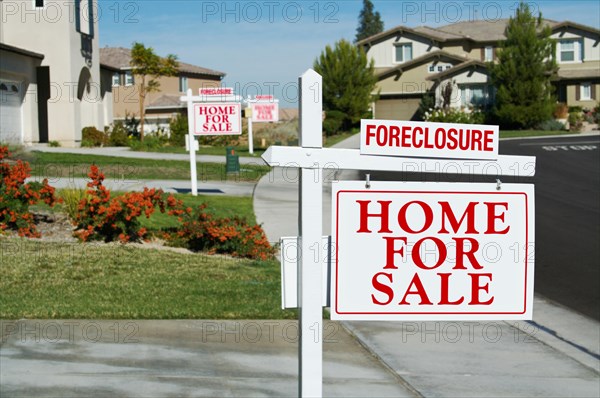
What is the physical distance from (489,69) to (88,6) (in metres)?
23.6

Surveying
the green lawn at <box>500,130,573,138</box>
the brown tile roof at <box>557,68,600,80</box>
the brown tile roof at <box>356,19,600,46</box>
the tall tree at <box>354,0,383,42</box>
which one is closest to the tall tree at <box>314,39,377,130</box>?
the green lawn at <box>500,130,573,138</box>

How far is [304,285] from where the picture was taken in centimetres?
338

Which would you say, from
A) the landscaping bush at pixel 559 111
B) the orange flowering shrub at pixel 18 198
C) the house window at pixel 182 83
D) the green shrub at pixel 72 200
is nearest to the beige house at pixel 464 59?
the landscaping bush at pixel 559 111

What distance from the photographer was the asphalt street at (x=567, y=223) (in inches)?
510

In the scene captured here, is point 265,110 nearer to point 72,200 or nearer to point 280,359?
point 72,200

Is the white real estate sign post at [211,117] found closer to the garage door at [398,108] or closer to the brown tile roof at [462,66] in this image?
the garage door at [398,108]

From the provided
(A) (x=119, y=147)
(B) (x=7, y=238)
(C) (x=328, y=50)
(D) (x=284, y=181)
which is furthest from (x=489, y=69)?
(B) (x=7, y=238)

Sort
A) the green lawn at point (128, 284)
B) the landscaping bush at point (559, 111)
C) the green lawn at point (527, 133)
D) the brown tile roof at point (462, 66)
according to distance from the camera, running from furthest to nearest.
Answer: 1. the brown tile roof at point (462, 66)
2. the landscaping bush at point (559, 111)
3. the green lawn at point (527, 133)
4. the green lawn at point (128, 284)

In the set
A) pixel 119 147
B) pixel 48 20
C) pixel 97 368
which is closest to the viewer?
pixel 97 368

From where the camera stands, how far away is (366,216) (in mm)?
3443

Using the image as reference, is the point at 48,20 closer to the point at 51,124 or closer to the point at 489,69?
the point at 51,124

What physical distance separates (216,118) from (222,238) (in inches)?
314

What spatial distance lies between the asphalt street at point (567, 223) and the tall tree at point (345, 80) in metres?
1.98

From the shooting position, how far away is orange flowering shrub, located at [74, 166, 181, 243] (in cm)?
1402
